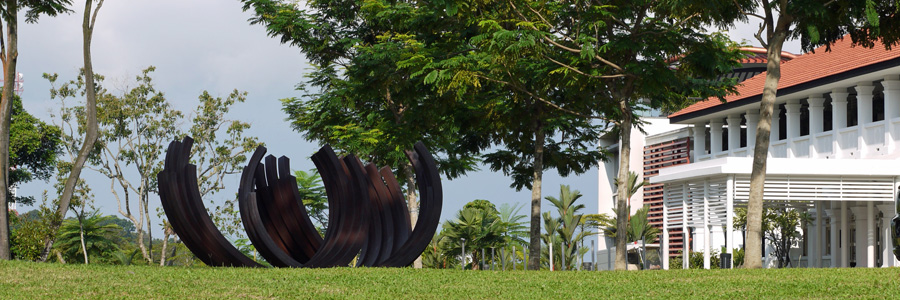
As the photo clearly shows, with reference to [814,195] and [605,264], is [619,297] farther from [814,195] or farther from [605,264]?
[605,264]

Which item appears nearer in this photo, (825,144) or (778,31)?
(778,31)

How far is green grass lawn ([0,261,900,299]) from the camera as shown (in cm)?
A: 1369

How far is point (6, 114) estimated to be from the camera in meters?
22.9

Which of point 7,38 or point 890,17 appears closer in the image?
point 890,17

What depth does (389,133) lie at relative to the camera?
29.1 m

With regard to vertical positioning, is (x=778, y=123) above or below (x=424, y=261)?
above

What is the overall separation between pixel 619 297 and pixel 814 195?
46.4 feet

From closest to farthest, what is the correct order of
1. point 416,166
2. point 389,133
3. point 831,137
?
point 416,166
point 389,133
point 831,137

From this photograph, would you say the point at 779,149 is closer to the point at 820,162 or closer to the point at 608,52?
the point at 820,162

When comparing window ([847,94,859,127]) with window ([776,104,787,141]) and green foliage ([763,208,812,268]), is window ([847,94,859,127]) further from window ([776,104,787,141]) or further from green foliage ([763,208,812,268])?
window ([776,104,787,141])

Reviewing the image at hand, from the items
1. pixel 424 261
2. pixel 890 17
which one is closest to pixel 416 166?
pixel 890 17

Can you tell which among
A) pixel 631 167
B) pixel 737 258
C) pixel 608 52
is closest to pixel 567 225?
pixel 631 167

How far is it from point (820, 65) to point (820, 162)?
7.46 m

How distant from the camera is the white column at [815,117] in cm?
3212
